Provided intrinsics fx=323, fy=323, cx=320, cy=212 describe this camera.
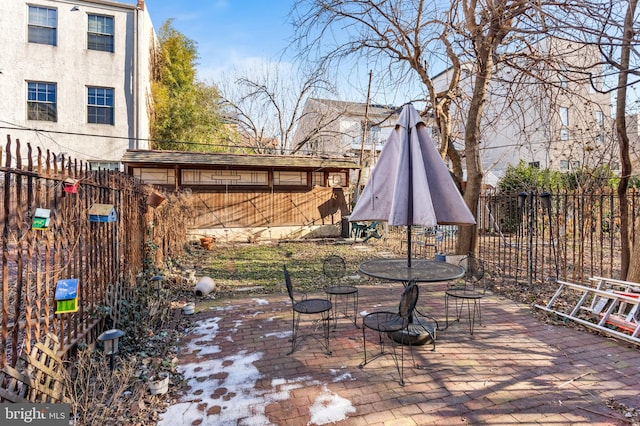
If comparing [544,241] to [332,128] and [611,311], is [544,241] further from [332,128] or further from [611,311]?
[332,128]

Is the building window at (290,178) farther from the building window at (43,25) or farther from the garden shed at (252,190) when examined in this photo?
the building window at (43,25)

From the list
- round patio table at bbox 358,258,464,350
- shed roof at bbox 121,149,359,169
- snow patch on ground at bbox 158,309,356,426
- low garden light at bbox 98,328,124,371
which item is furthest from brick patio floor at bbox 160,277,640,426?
shed roof at bbox 121,149,359,169

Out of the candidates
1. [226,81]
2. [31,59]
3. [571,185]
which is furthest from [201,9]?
[571,185]

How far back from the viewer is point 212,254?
11.2 meters

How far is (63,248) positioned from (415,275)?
12.4ft

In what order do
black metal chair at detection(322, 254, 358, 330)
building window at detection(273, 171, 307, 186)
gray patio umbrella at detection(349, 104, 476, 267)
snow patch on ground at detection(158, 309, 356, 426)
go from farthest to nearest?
building window at detection(273, 171, 307, 186) < black metal chair at detection(322, 254, 358, 330) < gray patio umbrella at detection(349, 104, 476, 267) < snow patch on ground at detection(158, 309, 356, 426)

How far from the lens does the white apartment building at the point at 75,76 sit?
13539 millimetres

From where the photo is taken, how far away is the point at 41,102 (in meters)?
13.9

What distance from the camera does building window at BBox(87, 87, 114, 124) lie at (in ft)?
47.6

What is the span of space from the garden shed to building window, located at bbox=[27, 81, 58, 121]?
4491 mm

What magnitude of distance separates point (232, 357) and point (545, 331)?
13.9ft

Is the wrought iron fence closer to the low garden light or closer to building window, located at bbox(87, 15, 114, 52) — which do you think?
the low garden light

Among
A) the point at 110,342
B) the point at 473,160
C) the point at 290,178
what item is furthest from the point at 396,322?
the point at 290,178

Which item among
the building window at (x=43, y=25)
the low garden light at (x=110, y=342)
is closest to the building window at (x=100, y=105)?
the building window at (x=43, y=25)
